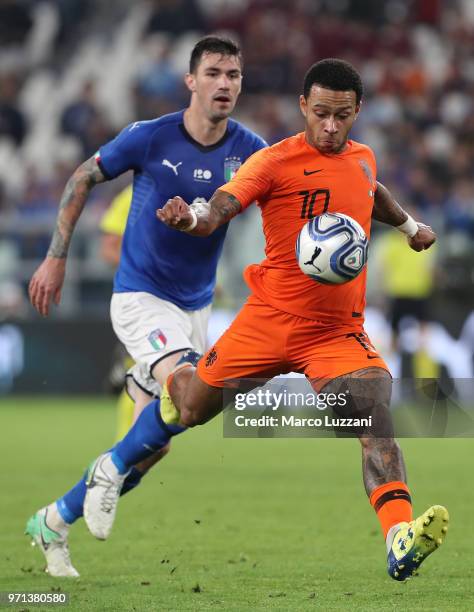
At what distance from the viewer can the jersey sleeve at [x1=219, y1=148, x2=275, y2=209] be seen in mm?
5570

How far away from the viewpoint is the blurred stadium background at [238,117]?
1719 cm

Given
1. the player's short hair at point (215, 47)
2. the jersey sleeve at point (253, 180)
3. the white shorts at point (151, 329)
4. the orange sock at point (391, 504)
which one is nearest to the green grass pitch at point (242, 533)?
the orange sock at point (391, 504)

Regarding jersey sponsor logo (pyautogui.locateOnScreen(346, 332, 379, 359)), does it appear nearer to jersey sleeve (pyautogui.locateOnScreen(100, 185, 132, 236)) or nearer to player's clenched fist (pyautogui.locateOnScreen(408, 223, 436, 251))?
player's clenched fist (pyautogui.locateOnScreen(408, 223, 436, 251))

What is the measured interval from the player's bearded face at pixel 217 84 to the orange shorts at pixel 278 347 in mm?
1563

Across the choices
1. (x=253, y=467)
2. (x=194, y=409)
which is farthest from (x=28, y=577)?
(x=253, y=467)

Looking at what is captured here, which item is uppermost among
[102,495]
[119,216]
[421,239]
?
[421,239]

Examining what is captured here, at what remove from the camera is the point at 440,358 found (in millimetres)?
17016

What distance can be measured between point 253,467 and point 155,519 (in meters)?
3.25

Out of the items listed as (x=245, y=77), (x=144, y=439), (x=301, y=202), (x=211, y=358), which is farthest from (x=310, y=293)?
(x=245, y=77)

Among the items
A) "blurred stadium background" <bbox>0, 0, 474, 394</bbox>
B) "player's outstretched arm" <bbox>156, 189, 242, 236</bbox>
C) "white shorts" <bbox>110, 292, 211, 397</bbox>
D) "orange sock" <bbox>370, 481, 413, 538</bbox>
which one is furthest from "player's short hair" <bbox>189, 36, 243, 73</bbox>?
"blurred stadium background" <bbox>0, 0, 474, 394</bbox>

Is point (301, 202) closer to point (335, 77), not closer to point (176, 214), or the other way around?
point (335, 77)

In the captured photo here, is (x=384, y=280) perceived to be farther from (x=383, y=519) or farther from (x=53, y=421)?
(x=383, y=519)

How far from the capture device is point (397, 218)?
627 centimetres

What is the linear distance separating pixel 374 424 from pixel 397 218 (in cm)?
122
